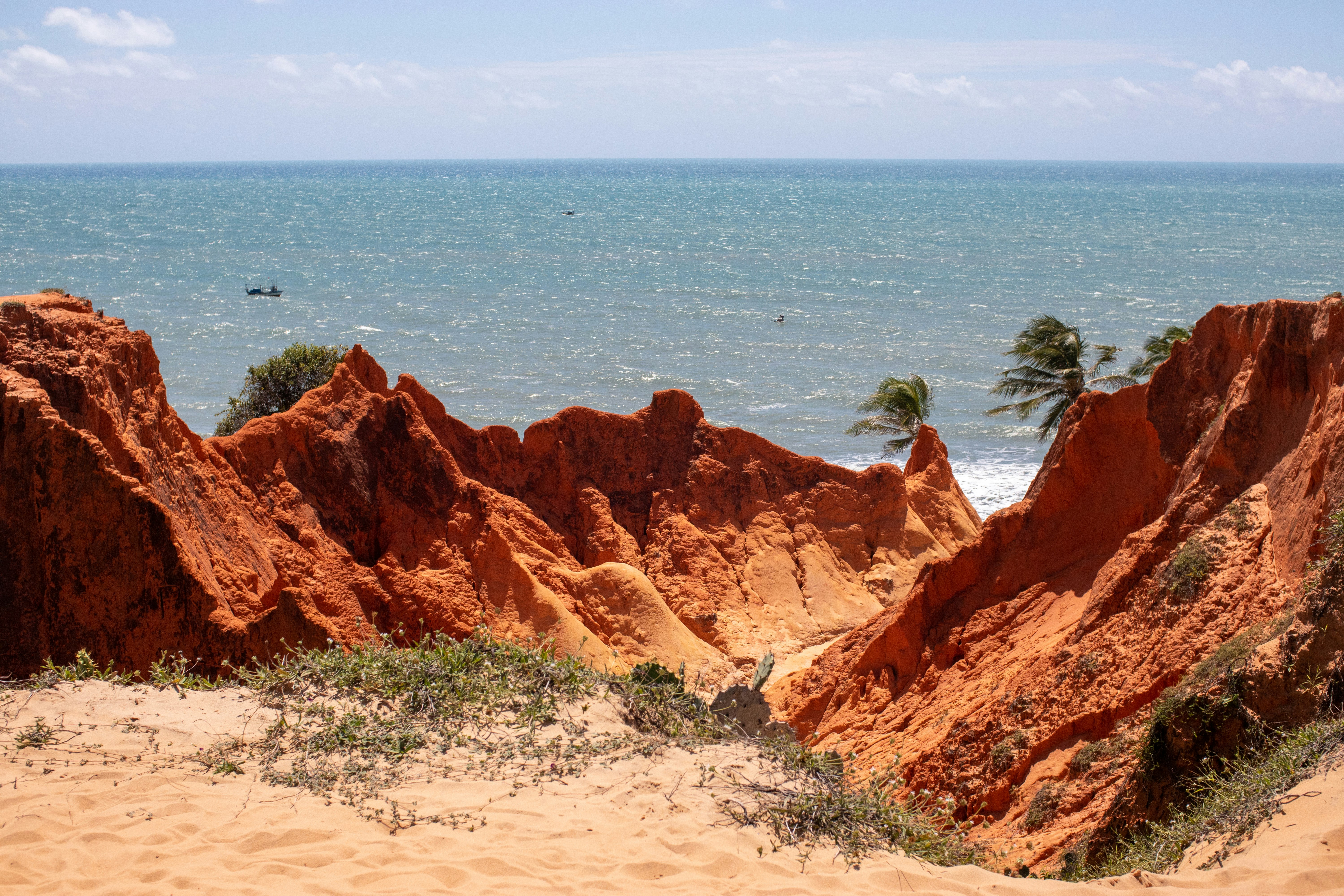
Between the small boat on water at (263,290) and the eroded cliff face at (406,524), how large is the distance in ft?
174

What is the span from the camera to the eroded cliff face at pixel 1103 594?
37.1ft

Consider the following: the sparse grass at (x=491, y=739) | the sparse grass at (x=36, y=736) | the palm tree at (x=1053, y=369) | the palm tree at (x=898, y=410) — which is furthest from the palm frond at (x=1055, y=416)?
the sparse grass at (x=36, y=736)

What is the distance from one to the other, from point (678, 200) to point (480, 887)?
622 feet

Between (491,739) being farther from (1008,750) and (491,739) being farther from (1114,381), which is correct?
(1114,381)

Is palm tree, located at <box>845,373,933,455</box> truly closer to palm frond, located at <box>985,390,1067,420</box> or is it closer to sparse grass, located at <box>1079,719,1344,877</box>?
palm frond, located at <box>985,390,1067,420</box>

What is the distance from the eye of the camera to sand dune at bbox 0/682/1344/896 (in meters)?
7.31

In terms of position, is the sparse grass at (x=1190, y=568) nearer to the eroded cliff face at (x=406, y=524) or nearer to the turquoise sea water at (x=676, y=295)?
the eroded cliff face at (x=406, y=524)

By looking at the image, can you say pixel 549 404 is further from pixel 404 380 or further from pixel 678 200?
pixel 678 200

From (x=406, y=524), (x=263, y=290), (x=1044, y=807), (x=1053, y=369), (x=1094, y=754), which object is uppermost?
(x=263, y=290)

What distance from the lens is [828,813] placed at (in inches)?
338

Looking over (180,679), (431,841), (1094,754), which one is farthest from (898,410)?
(431,841)

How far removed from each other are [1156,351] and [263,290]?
6464cm

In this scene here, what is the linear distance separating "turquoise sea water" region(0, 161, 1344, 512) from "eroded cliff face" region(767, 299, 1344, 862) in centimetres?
1937

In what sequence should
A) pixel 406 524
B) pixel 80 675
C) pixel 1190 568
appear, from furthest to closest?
pixel 406 524 → pixel 1190 568 → pixel 80 675
